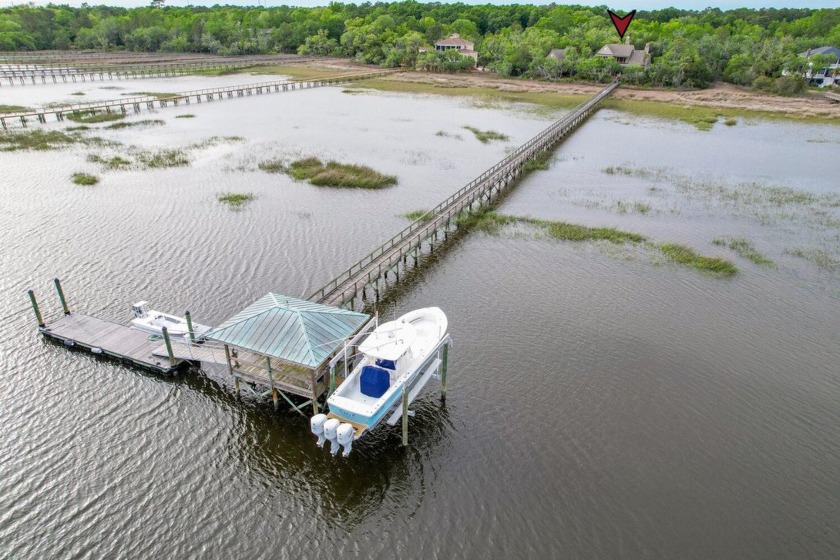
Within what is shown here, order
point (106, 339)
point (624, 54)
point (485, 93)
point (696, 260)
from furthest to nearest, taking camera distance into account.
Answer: point (624, 54) → point (485, 93) → point (696, 260) → point (106, 339)

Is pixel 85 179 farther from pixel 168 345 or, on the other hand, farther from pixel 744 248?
pixel 744 248

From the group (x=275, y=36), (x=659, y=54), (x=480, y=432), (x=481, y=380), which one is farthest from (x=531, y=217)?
(x=275, y=36)

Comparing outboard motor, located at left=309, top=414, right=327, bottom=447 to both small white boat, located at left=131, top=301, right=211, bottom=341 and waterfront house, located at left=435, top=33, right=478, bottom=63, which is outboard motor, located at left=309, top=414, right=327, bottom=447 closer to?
small white boat, located at left=131, top=301, right=211, bottom=341

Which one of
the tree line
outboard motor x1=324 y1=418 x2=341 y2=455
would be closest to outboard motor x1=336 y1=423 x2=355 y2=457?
outboard motor x1=324 y1=418 x2=341 y2=455

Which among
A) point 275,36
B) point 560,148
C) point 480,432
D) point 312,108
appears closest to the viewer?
point 480,432

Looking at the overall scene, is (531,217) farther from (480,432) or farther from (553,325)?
(480,432)

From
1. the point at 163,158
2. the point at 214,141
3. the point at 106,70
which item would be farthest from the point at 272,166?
the point at 106,70
